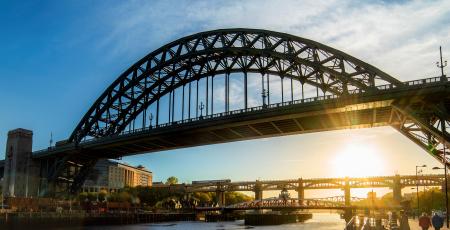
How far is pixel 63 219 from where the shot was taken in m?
86.9

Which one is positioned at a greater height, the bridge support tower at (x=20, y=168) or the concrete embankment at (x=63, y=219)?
the bridge support tower at (x=20, y=168)

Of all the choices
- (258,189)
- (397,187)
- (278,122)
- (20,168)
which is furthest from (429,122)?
(258,189)

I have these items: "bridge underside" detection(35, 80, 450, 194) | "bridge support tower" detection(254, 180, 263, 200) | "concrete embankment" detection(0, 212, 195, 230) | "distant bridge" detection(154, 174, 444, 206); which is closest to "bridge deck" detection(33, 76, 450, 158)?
"bridge underside" detection(35, 80, 450, 194)

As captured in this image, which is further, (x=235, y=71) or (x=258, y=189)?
(x=258, y=189)

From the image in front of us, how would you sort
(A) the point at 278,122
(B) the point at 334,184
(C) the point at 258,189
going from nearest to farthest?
1. (A) the point at 278,122
2. (B) the point at 334,184
3. (C) the point at 258,189

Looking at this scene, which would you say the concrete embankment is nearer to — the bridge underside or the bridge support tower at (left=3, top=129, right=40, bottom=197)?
the bridge underside

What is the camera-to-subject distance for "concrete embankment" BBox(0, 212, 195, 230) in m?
77.1

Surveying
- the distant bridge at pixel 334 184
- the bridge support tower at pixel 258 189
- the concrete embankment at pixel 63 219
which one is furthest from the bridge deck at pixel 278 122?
the bridge support tower at pixel 258 189

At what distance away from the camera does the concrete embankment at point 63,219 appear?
3034 inches

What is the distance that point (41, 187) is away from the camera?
105 m

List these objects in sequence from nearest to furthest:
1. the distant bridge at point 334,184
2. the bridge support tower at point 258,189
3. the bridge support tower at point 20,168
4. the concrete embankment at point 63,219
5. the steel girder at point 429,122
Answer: the steel girder at point 429,122 < the concrete embankment at point 63,219 < the bridge support tower at point 20,168 < the distant bridge at point 334,184 < the bridge support tower at point 258,189

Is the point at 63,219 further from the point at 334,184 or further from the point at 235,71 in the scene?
the point at 334,184

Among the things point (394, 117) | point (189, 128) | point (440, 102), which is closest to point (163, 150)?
point (189, 128)

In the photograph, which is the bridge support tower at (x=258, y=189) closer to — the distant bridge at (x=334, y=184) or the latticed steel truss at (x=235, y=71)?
the distant bridge at (x=334, y=184)
